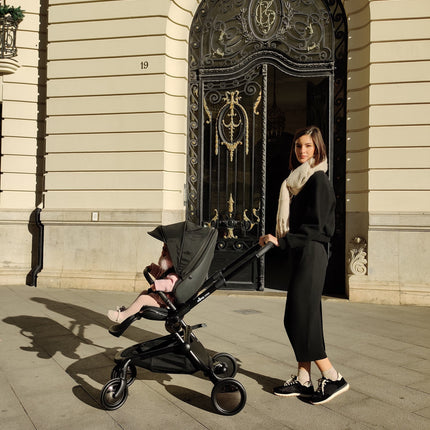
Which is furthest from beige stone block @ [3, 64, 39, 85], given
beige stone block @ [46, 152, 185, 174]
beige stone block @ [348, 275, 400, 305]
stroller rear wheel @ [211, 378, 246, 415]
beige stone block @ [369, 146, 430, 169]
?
stroller rear wheel @ [211, 378, 246, 415]

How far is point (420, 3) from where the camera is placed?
8250mm

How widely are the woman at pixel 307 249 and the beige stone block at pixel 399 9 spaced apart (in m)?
5.53

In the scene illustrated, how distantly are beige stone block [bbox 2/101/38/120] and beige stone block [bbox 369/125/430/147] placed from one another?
624 centimetres

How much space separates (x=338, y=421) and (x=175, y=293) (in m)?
1.42

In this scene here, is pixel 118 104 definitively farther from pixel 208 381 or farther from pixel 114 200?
pixel 208 381

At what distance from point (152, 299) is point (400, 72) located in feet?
20.7

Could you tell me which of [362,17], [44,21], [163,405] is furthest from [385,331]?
[44,21]

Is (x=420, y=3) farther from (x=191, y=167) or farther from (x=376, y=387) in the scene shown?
(x=376, y=387)

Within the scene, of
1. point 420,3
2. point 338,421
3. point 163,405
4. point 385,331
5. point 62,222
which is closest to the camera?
point 338,421

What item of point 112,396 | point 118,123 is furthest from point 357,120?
point 112,396

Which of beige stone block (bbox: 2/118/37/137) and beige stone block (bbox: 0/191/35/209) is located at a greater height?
beige stone block (bbox: 2/118/37/137)

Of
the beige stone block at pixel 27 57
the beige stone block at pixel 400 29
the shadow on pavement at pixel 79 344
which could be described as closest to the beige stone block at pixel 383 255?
the beige stone block at pixel 400 29

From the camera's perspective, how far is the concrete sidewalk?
11.5ft

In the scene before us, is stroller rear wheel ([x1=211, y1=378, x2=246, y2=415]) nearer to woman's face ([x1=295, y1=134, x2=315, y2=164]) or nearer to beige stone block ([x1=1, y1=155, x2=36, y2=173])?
woman's face ([x1=295, y1=134, x2=315, y2=164])
